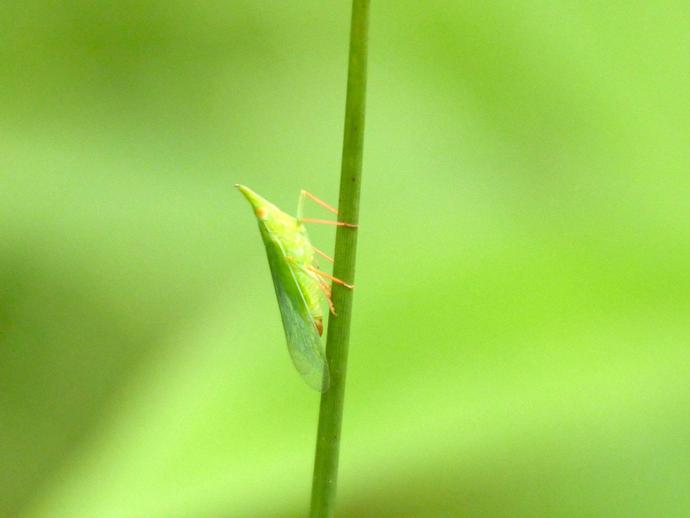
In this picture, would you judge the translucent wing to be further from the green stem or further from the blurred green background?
the green stem

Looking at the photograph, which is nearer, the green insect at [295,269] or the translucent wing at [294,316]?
the translucent wing at [294,316]

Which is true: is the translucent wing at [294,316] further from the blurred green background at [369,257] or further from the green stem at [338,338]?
the green stem at [338,338]

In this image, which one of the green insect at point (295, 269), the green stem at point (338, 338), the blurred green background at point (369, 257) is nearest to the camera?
the green stem at point (338, 338)

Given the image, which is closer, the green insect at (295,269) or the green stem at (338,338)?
the green stem at (338,338)

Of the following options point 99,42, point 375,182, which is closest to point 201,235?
point 375,182

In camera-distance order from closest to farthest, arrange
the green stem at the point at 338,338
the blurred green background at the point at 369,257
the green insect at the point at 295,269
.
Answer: the green stem at the point at 338,338, the blurred green background at the point at 369,257, the green insect at the point at 295,269

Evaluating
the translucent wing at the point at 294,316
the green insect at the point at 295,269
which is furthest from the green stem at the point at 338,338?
the green insect at the point at 295,269

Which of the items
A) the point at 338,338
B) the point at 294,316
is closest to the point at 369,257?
the point at 294,316

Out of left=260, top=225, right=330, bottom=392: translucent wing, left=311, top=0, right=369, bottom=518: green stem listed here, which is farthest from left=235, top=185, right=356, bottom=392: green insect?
left=311, top=0, right=369, bottom=518: green stem

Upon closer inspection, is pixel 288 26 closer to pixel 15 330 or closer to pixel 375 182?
pixel 375 182

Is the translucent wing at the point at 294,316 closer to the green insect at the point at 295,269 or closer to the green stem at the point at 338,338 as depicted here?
the green insect at the point at 295,269
